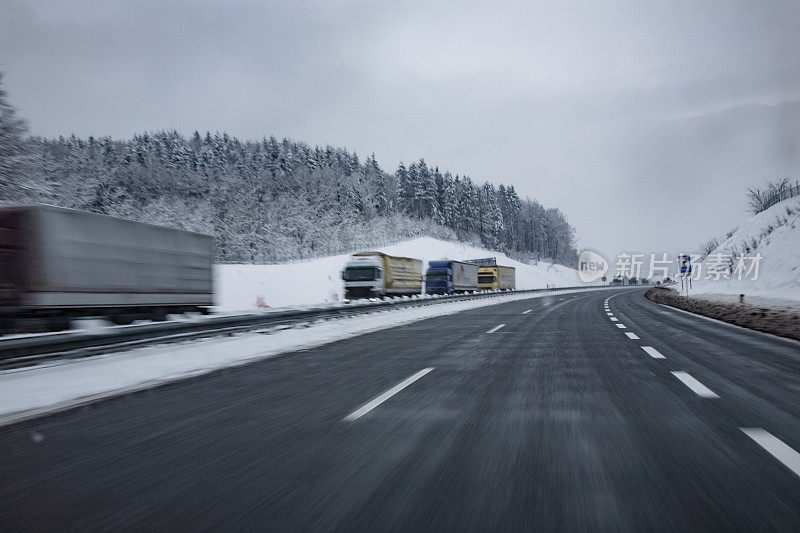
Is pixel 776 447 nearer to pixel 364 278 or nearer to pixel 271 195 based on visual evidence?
pixel 364 278

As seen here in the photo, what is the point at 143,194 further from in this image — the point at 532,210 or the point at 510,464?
the point at 510,464

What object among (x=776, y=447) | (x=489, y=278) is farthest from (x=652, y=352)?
(x=489, y=278)

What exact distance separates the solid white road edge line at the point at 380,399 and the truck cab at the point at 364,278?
25328 mm

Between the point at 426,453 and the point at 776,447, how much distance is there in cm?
247

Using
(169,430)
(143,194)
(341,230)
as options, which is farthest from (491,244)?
(169,430)

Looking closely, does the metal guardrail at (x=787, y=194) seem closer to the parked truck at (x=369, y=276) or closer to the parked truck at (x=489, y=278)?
the parked truck at (x=489, y=278)

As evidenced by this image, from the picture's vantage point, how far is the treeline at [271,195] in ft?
327

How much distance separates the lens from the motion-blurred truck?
13672 millimetres

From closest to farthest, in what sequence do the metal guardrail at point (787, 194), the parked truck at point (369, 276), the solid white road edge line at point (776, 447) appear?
the solid white road edge line at point (776, 447), the parked truck at point (369, 276), the metal guardrail at point (787, 194)

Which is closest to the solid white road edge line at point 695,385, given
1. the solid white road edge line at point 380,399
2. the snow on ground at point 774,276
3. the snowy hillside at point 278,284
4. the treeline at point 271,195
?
the solid white road edge line at point 380,399

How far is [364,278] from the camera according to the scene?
3281 centimetres

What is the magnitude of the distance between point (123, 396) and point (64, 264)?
1024 centimetres

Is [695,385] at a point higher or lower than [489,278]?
lower

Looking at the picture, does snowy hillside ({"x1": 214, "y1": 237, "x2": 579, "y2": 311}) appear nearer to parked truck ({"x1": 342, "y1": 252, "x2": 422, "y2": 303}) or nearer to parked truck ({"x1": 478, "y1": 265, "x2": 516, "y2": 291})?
parked truck ({"x1": 342, "y1": 252, "x2": 422, "y2": 303})
